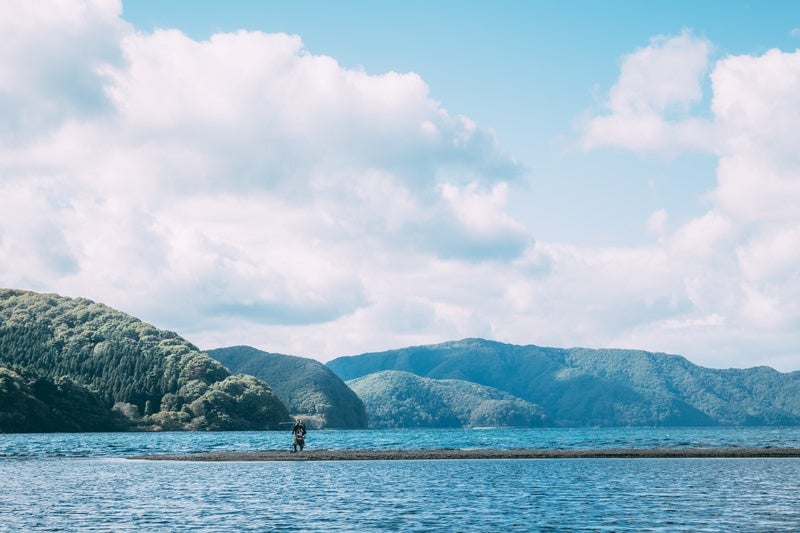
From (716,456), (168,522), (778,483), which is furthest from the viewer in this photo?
(716,456)

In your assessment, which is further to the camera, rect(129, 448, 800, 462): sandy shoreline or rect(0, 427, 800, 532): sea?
rect(129, 448, 800, 462): sandy shoreline

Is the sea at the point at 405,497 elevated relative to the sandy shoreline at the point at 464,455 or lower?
lower

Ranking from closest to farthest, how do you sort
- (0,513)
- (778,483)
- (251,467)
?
(0,513), (778,483), (251,467)

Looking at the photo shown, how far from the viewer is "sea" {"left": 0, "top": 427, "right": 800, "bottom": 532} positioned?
4459cm

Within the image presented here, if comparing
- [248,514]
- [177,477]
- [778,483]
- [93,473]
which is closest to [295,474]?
[177,477]

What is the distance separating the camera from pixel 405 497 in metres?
58.3

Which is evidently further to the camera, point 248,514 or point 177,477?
point 177,477

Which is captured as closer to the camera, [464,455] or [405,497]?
[405,497]

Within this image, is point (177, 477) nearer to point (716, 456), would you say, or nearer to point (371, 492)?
point (371, 492)

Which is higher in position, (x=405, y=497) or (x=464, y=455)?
(x=464, y=455)

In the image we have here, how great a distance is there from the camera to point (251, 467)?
93.7m

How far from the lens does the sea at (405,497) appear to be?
44.6m

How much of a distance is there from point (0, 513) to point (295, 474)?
37007 mm

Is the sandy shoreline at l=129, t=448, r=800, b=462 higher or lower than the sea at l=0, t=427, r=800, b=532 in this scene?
higher
